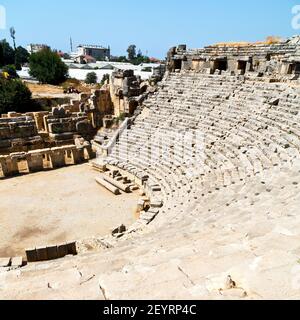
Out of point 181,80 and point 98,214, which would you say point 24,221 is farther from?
point 181,80

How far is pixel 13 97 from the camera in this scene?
2295cm

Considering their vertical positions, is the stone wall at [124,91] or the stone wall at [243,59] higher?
the stone wall at [243,59]

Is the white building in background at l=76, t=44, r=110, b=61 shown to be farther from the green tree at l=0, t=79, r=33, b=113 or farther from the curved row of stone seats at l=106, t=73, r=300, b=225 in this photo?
the curved row of stone seats at l=106, t=73, r=300, b=225

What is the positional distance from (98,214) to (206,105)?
25.9ft

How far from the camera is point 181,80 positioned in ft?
59.3

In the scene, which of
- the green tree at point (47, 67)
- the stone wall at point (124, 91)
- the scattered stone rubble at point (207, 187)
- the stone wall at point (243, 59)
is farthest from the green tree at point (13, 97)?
the green tree at point (47, 67)

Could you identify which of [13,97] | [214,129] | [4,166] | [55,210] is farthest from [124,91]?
[55,210]

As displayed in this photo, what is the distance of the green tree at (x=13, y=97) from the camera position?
2286cm

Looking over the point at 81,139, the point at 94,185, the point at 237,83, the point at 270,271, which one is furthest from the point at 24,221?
the point at 237,83

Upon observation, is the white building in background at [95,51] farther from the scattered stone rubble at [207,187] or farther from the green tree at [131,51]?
the scattered stone rubble at [207,187]

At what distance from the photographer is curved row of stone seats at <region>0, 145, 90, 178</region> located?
14.8 meters

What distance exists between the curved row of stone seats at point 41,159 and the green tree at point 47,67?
79.3 feet

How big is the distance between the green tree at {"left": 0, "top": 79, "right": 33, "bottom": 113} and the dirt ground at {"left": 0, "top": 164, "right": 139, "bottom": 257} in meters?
10.8
